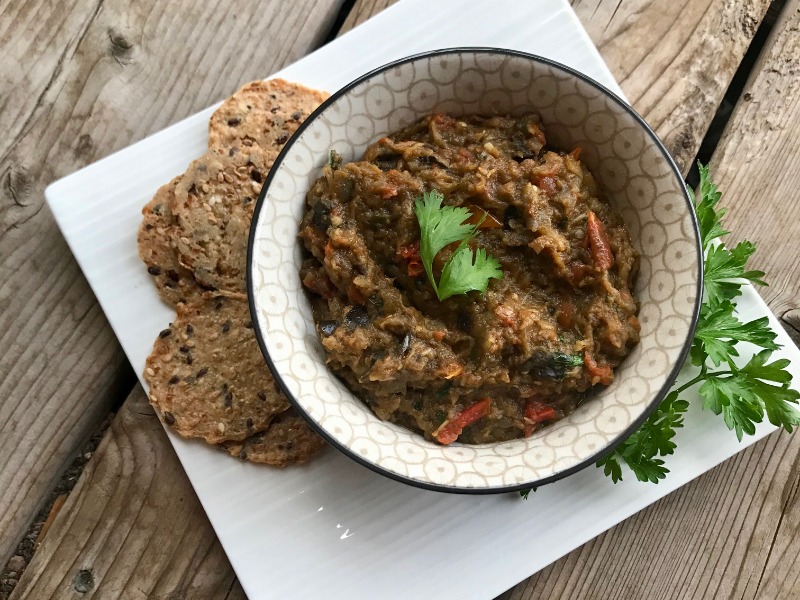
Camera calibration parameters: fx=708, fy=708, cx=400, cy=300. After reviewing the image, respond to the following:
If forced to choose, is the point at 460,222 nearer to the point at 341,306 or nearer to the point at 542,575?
the point at 341,306

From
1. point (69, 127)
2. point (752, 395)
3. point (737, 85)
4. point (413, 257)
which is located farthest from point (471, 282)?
point (69, 127)

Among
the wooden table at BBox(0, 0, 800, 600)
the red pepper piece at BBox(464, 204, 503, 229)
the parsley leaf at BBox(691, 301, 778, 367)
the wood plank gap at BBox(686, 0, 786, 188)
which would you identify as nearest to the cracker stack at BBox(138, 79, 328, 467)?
the wooden table at BBox(0, 0, 800, 600)

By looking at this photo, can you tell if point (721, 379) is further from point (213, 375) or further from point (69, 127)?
point (69, 127)

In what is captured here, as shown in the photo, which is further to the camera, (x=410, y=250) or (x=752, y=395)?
(x=752, y=395)

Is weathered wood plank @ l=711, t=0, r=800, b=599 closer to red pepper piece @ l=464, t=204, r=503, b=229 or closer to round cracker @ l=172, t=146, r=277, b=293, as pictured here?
red pepper piece @ l=464, t=204, r=503, b=229

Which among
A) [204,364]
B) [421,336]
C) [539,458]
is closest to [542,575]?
[539,458]

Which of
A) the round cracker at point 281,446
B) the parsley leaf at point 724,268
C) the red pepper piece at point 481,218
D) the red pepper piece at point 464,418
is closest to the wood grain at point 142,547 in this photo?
the round cracker at point 281,446

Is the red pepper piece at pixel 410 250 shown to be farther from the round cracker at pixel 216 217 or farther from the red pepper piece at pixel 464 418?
the round cracker at pixel 216 217
